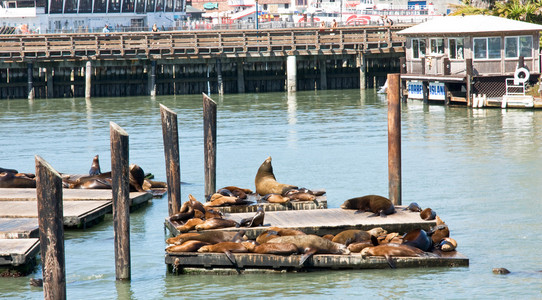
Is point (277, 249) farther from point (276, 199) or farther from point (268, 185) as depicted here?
point (268, 185)

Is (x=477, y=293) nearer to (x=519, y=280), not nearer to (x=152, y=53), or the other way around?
(x=519, y=280)

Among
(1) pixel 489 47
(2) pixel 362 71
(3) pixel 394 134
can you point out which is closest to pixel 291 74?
(2) pixel 362 71

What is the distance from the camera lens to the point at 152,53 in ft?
143

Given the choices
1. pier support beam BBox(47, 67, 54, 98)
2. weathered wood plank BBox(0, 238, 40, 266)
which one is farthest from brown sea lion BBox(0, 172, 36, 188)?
pier support beam BBox(47, 67, 54, 98)

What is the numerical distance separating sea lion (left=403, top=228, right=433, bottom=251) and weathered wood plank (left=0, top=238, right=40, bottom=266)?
514 cm

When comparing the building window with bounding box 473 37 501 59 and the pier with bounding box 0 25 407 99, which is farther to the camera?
the pier with bounding box 0 25 407 99

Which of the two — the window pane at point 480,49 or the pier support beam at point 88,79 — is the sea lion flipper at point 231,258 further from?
the pier support beam at point 88,79

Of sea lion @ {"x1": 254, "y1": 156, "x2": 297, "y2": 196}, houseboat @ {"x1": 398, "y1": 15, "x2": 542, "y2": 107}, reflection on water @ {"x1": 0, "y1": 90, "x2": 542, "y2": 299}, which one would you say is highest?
houseboat @ {"x1": 398, "y1": 15, "x2": 542, "y2": 107}

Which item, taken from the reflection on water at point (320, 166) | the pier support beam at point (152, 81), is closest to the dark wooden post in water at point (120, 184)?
the reflection on water at point (320, 166)

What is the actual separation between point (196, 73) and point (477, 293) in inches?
1381

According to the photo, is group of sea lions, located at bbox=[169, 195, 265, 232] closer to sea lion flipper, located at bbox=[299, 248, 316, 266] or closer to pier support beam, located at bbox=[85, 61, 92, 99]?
sea lion flipper, located at bbox=[299, 248, 316, 266]

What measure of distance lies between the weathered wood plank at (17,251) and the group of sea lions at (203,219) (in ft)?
7.11

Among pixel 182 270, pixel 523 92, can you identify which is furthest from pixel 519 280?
pixel 523 92

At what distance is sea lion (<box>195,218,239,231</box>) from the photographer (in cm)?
1262
